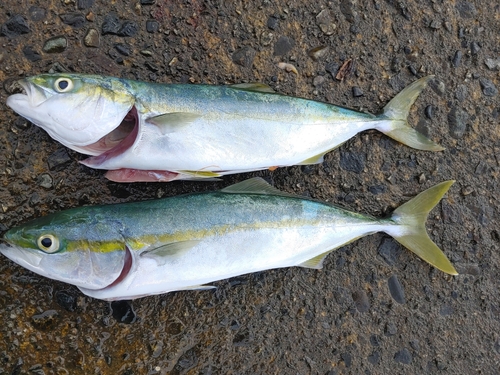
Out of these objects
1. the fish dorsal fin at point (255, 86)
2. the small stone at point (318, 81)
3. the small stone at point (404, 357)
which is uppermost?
the fish dorsal fin at point (255, 86)

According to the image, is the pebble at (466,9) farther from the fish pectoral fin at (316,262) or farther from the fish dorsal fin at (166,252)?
the fish dorsal fin at (166,252)

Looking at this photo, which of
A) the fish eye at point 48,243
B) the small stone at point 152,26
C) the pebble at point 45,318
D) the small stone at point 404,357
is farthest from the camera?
the small stone at point 404,357

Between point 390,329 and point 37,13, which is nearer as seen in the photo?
point 37,13

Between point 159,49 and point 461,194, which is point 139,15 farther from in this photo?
point 461,194

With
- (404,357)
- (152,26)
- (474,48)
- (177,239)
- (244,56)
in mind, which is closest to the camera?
(177,239)

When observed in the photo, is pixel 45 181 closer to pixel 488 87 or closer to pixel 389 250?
pixel 389 250

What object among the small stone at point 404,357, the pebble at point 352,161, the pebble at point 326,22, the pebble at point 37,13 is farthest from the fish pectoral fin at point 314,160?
the pebble at point 37,13

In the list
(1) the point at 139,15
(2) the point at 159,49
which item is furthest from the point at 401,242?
(1) the point at 139,15

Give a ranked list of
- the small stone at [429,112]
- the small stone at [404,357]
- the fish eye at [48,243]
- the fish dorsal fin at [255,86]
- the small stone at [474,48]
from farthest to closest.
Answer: the small stone at [474,48] → the small stone at [429,112] → the small stone at [404,357] → the fish dorsal fin at [255,86] → the fish eye at [48,243]

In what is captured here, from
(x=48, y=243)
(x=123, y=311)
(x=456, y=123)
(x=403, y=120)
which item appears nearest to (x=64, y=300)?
(x=123, y=311)
